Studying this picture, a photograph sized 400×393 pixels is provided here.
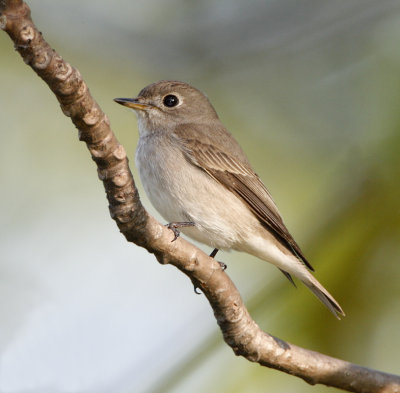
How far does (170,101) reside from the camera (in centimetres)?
572

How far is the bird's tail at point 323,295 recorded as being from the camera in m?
4.58

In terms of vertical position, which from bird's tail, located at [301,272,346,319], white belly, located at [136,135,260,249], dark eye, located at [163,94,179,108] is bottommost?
bird's tail, located at [301,272,346,319]

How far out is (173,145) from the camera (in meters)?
5.13

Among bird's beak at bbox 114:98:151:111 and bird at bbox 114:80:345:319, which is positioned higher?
bird's beak at bbox 114:98:151:111

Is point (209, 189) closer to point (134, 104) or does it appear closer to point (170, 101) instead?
point (134, 104)

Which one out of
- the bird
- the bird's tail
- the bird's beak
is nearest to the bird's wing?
the bird

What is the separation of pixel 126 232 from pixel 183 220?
1.45m

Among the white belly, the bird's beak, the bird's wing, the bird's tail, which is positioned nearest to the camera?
the bird's tail

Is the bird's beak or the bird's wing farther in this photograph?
the bird's beak

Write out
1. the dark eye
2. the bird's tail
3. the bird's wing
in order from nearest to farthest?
1. the bird's tail
2. the bird's wing
3. the dark eye

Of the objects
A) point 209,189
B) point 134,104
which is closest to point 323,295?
point 209,189

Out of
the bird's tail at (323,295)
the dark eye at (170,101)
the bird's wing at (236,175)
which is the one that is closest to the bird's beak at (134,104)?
the dark eye at (170,101)

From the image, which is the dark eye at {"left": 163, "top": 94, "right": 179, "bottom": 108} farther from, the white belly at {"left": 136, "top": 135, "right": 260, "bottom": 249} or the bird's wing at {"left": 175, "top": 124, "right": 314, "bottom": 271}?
the white belly at {"left": 136, "top": 135, "right": 260, "bottom": 249}

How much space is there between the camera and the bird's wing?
5.05m
